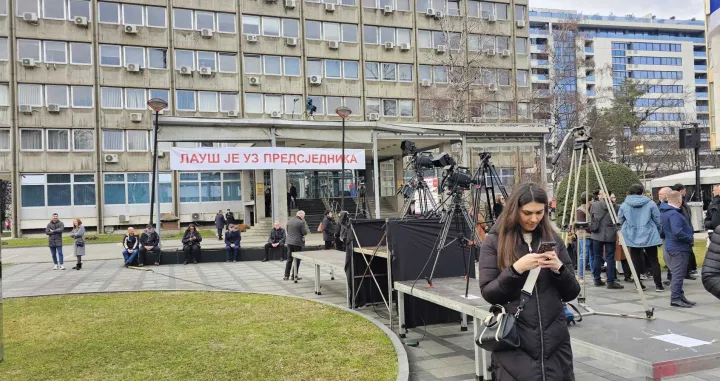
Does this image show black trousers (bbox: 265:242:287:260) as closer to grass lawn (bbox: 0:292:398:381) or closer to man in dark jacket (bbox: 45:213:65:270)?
man in dark jacket (bbox: 45:213:65:270)

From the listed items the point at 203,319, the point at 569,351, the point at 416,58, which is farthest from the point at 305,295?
the point at 416,58

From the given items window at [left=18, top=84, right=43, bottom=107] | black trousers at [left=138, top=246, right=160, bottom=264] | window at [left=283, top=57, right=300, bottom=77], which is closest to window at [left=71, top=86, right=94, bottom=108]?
window at [left=18, top=84, right=43, bottom=107]

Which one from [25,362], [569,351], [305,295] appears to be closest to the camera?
[569,351]

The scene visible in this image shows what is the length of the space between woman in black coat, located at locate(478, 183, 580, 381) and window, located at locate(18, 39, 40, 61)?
39.0 m

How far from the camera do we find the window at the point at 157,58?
122 feet

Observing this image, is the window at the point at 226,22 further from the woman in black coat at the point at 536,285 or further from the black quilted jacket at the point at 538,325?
the black quilted jacket at the point at 538,325

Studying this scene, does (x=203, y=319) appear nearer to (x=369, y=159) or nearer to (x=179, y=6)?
(x=369, y=159)

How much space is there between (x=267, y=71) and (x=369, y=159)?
10054mm

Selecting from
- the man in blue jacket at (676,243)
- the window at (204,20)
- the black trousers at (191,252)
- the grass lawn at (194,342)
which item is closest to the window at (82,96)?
the window at (204,20)

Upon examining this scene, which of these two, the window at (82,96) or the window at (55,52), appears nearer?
the window at (55,52)

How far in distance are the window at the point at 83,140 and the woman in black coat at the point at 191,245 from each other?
71.7 feet

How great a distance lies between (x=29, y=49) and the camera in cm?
3444

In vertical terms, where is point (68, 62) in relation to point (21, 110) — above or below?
above

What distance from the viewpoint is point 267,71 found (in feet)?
130
